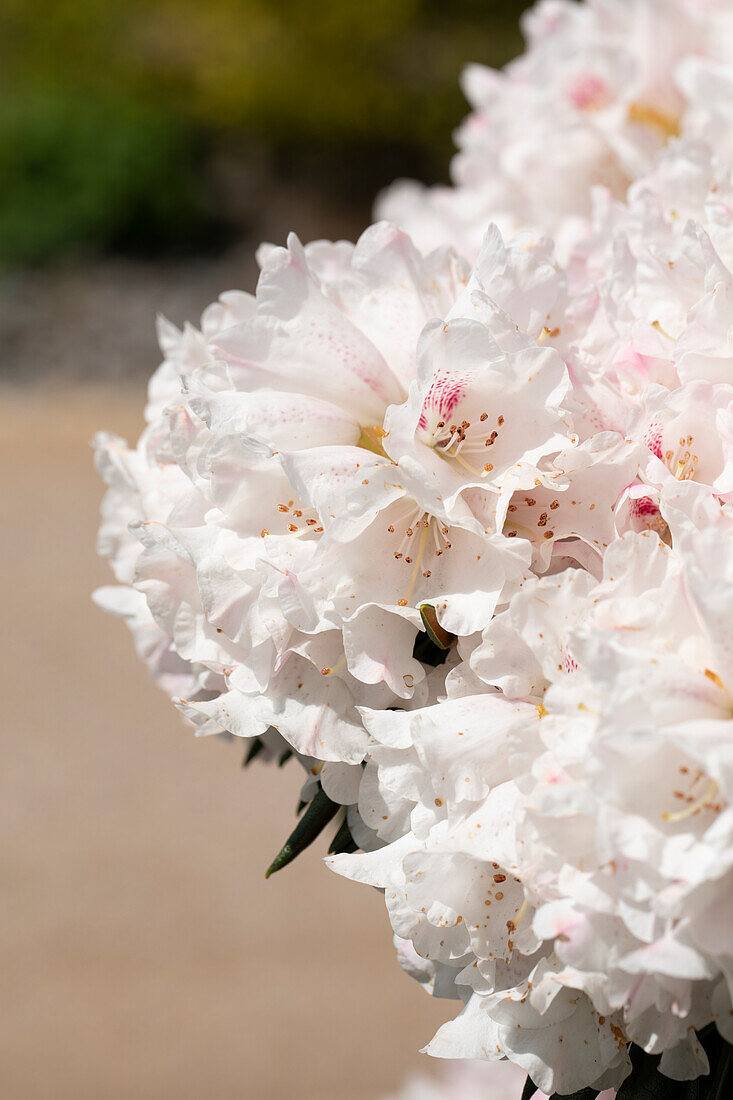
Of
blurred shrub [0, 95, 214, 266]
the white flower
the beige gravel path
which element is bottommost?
the beige gravel path

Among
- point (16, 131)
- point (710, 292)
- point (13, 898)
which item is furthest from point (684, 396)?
point (16, 131)

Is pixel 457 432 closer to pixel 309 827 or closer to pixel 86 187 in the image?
pixel 309 827

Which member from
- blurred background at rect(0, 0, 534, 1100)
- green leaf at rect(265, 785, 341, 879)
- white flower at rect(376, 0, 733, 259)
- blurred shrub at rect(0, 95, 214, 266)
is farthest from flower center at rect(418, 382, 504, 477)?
blurred shrub at rect(0, 95, 214, 266)

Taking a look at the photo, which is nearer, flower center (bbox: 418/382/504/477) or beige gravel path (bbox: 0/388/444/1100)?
flower center (bbox: 418/382/504/477)

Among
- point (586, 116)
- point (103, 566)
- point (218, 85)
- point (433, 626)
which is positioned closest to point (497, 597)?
point (433, 626)

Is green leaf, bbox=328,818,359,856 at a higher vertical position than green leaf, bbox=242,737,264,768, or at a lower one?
lower

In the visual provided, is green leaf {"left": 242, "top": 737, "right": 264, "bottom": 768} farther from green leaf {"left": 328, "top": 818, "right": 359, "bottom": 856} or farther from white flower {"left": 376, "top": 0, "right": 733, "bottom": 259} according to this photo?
white flower {"left": 376, "top": 0, "right": 733, "bottom": 259}

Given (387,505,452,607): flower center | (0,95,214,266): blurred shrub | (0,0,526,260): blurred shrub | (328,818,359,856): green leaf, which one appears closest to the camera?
(387,505,452,607): flower center
